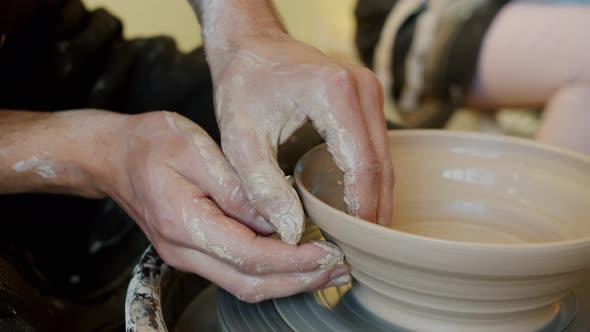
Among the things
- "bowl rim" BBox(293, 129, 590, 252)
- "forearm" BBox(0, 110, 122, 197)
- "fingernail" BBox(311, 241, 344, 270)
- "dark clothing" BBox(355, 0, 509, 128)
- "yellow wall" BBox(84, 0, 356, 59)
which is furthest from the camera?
"yellow wall" BBox(84, 0, 356, 59)

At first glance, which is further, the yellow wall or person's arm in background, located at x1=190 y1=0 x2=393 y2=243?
the yellow wall

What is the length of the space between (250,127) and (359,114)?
5.2 inches

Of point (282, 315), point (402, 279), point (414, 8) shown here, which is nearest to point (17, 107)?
point (282, 315)

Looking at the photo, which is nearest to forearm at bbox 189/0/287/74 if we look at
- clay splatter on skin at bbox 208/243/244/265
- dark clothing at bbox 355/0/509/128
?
clay splatter on skin at bbox 208/243/244/265

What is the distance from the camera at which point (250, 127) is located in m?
0.72

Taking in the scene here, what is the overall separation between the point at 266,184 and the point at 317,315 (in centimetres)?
20

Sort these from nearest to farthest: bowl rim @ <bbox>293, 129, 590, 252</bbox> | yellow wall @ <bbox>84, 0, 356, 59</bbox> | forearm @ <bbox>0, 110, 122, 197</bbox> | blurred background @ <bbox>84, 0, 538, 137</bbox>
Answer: bowl rim @ <bbox>293, 129, 590, 252</bbox>, forearm @ <bbox>0, 110, 122, 197</bbox>, blurred background @ <bbox>84, 0, 538, 137</bbox>, yellow wall @ <bbox>84, 0, 356, 59</bbox>

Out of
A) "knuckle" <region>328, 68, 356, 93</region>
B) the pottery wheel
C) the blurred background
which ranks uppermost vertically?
"knuckle" <region>328, 68, 356, 93</region>

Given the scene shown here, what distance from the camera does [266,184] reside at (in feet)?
2.25

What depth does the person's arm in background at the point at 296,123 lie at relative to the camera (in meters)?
0.69

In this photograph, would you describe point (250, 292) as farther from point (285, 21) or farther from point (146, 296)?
point (285, 21)

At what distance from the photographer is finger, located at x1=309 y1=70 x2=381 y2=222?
2.31ft

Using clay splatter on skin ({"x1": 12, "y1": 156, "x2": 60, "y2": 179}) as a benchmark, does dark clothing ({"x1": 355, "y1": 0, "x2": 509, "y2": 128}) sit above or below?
below

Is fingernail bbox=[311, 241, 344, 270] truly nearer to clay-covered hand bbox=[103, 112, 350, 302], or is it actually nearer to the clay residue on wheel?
clay-covered hand bbox=[103, 112, 350, 302]
